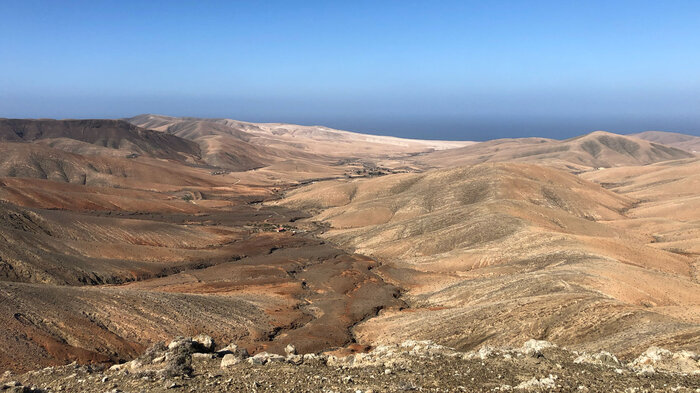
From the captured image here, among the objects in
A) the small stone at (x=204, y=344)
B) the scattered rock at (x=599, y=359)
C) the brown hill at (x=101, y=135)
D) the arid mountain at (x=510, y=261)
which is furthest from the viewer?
the brown hill at (x=101, y=135)

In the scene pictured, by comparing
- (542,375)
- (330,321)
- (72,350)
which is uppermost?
(542,375)

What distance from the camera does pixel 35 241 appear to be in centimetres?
4909

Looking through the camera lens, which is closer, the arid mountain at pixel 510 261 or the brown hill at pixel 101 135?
the arid mountain at pixel 510 261

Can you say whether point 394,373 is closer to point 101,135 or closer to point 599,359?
point 599,359

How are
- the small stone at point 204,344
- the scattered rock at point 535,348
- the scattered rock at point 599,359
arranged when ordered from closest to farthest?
the scattered rock at point 599,359 < the scattered rock at point 535,348 < the small stone at point 204,344

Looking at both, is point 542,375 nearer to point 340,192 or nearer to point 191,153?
point 340,192

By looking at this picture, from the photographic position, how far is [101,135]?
181 metres

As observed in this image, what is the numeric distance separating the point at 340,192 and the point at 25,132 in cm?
13553

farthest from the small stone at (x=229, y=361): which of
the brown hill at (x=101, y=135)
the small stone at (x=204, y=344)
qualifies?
the brown hill at (x=101, y=135)

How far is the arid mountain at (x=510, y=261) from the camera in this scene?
3097cm

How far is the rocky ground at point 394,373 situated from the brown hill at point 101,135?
159 metres

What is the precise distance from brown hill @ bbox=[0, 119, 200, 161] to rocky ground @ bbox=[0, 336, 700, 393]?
523ft

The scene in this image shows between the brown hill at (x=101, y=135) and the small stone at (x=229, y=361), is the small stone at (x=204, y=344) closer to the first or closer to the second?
the small stone at (x=229, y=361)

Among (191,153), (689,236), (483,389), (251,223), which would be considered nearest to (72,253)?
(251,223)
